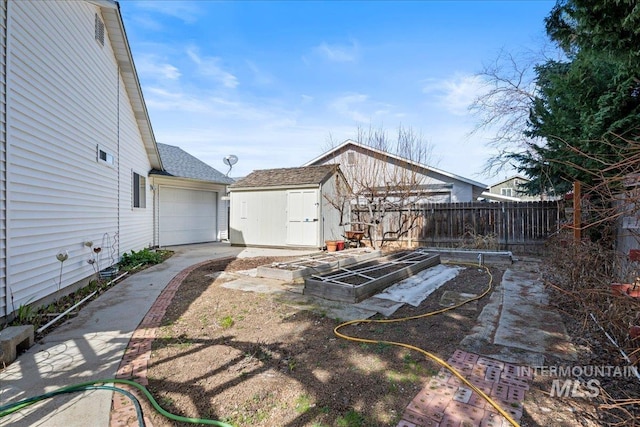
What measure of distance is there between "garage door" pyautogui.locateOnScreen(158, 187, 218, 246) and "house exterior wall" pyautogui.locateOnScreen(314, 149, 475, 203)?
5.81m

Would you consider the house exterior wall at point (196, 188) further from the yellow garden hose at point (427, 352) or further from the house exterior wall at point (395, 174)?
the yellow garden hose at point (427, 352)

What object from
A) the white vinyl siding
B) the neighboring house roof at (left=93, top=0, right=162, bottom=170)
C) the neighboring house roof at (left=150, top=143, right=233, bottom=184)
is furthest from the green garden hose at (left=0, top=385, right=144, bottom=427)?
the neighboring house roof at (left=150, top=143, right=233, bottom=184)

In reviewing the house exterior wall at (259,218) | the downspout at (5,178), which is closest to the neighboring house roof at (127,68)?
the downspout at (5,178)

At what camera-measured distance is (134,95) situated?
880 centimetres

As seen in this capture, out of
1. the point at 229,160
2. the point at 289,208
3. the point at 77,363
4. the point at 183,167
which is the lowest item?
the point at 77,363

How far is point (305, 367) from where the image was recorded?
286 centimetres

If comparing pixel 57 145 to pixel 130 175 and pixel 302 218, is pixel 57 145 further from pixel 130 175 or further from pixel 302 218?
pixel 302 218

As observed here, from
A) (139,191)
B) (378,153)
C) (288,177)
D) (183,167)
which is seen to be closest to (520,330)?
(378,153)

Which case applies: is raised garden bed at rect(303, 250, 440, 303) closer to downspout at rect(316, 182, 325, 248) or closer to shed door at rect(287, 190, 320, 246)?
downspout at rect(316, 182, 325, 248)

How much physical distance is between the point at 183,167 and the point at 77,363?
1097 cm

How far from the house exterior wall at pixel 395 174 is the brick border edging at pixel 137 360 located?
313 inches

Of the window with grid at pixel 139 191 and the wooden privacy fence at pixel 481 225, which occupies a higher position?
the window with grid at pixel 139 191

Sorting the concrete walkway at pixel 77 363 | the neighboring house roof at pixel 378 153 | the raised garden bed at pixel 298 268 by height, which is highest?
the neighboring house roof at pixel 378 153

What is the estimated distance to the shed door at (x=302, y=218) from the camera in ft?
36.5
